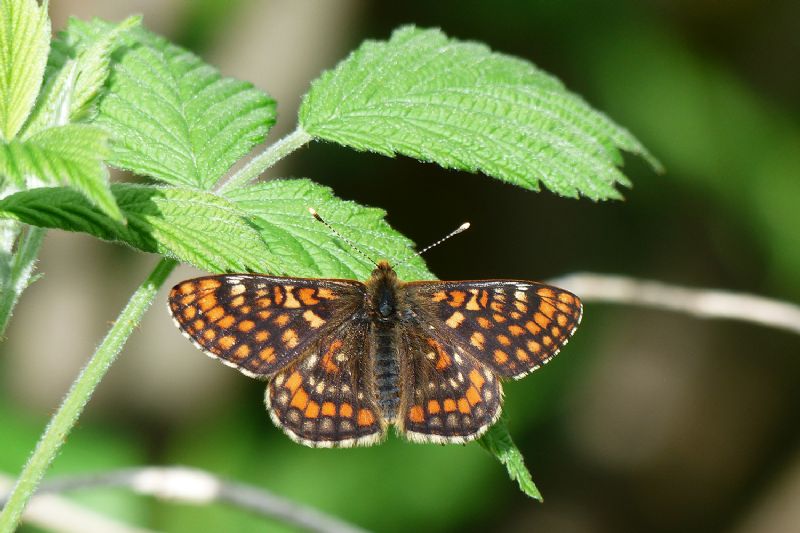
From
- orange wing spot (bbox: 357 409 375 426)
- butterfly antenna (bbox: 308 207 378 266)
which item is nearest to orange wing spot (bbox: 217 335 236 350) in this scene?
orange wing spot (bbox: 357 409 375 426)

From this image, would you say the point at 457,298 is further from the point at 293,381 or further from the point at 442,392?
the point at 293,381

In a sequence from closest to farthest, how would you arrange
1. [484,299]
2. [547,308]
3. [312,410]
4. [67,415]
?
[67,415], [312,410], [547,308], [484,299]

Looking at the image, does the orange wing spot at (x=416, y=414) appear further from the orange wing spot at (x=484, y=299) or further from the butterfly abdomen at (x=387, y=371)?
the orange wing spot at (x=484, y=299)

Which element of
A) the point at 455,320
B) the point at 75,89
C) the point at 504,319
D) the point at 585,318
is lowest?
the point at 585,318

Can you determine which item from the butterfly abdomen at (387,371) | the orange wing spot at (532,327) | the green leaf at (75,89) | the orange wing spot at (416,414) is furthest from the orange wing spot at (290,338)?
the green leaf at (75,89)

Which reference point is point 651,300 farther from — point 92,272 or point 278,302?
point 92,272

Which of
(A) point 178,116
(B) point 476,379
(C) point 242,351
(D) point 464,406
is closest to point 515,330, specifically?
(B) point 476,379
